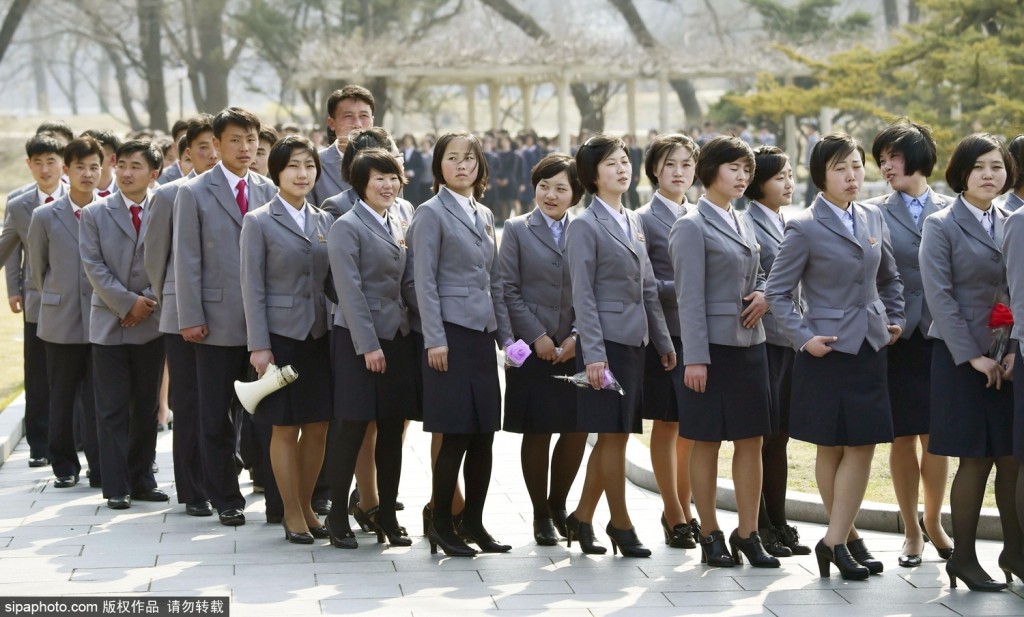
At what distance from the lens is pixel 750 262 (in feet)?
20.2

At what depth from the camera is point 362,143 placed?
684cm

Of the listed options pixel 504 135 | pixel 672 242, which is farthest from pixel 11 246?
pixel 504 135

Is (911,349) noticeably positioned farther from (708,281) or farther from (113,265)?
(113,265)

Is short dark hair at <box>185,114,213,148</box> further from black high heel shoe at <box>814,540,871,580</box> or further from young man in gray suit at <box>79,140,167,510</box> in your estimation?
black high heel shoe at <box>814,540,871,580</box>

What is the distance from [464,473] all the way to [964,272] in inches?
85.3

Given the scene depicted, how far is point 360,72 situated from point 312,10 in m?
11.2

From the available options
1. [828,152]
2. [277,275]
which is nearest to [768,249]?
[828,152]

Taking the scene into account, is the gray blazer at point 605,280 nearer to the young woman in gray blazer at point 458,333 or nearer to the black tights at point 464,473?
A: the young woman in gray blazer at point 458,333

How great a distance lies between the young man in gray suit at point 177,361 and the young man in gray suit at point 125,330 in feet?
1.04

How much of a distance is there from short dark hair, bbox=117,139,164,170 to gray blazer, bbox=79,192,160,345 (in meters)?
0.25

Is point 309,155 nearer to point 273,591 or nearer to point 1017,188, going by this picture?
point 273,591

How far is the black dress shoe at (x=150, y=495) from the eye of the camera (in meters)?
7.62

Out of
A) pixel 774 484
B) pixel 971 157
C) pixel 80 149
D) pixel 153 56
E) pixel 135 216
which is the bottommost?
pixel 774 484

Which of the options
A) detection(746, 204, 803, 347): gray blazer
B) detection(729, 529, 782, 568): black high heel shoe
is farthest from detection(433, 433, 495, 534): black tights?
detection(746, 204, 803, 347): gray blazer
